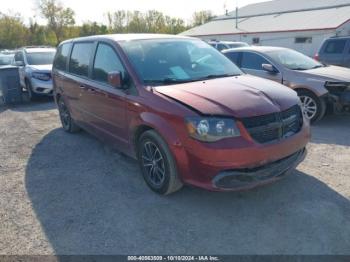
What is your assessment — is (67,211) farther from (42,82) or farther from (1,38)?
(1,38)

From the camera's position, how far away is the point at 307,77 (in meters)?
6.56

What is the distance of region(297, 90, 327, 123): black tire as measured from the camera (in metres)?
6.41

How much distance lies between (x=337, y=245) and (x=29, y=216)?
316 centimetres

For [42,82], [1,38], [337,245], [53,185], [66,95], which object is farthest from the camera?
[1,38]

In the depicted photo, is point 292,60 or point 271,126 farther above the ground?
point 292,60

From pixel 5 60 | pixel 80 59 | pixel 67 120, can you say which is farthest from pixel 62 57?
pixel 5 60

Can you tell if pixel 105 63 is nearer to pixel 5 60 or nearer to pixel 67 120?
pixel 67 120

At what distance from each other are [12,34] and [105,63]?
56.4m

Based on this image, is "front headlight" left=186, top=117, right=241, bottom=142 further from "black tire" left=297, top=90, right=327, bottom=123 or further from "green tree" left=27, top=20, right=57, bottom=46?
"green tree" left=27, top=20, right=57, bottom=46

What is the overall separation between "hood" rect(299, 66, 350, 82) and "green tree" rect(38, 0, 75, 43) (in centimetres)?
5388

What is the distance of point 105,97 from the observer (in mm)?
4457

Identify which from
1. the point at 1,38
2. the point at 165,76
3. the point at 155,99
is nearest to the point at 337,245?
the point at 155,99

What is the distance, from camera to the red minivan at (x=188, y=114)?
3152 mm

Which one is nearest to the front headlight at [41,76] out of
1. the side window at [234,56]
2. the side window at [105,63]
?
the side window at [234,56]
